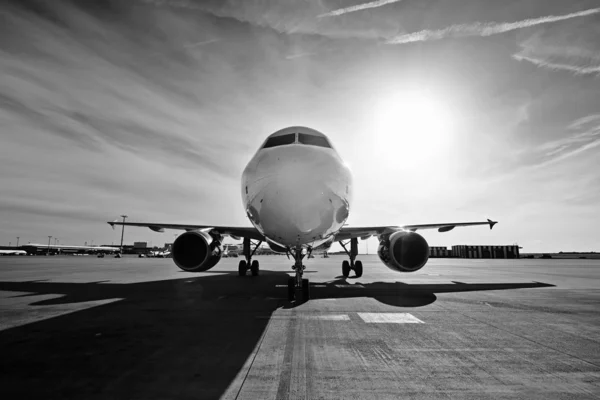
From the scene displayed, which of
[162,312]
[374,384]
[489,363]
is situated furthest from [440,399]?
[162,312]

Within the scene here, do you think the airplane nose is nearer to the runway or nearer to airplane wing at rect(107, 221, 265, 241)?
the runway

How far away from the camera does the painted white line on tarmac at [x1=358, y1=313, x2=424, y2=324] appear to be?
5.64 metres

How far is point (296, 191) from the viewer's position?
6.14 meters

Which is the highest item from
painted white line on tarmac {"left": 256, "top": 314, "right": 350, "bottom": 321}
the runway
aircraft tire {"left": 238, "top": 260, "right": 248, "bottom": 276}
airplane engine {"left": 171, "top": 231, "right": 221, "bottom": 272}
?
airplane engine {"left": 171, "top": 231, "right": 221, "bottom": 272}

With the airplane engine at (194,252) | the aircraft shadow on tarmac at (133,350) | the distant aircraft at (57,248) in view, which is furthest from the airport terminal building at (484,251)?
the distant aircraft at (57,248)

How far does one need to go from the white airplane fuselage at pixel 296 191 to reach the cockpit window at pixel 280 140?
16 cm

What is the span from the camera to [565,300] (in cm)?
820

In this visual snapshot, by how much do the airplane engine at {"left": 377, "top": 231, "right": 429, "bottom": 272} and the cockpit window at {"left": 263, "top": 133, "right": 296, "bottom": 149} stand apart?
536 cm

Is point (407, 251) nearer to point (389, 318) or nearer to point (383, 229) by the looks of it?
point (383, 229)

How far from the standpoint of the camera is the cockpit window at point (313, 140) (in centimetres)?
739

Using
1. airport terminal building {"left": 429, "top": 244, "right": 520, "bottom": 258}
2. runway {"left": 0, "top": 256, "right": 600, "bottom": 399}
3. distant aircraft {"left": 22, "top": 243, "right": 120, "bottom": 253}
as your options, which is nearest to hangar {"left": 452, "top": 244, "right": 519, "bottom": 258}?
airport terminal building {"left": 429, "top": 244, "right": 520, "bottom": 258}

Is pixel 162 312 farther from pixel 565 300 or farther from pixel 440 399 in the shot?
pixel 565 300

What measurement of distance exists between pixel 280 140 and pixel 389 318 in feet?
15.1

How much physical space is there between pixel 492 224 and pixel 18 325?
1511cm
